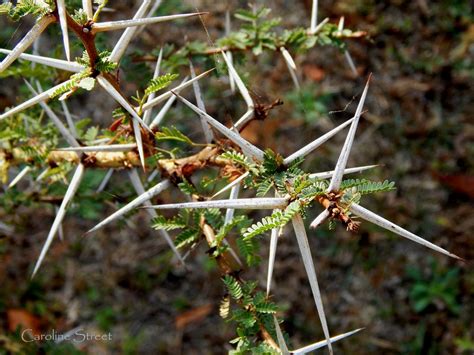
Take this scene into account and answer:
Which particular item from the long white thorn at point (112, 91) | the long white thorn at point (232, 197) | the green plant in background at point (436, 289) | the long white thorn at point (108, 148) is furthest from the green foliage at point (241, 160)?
the green plant in background at point (436, 289)

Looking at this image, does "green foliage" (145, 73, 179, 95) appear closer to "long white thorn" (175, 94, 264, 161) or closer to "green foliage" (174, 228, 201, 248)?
"long white thorn" (175, 94, 264, 161)

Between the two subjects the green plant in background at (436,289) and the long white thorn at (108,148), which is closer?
the long white thorn at (108,148)

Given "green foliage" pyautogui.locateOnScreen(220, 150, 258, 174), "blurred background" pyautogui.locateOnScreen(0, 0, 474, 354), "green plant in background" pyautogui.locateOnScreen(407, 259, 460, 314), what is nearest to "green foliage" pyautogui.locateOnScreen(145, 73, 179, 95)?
"green foliage" pyautogui.locateOnScreen(220, 150, 258, 174)

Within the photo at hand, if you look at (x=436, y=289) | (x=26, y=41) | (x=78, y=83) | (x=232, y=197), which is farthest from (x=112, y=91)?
(x=436, y=289)

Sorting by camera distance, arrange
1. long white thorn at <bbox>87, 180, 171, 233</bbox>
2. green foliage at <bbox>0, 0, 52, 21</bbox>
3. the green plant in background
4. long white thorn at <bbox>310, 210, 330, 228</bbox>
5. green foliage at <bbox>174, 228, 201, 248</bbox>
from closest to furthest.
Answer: long white thorn at <bbox>310, 210, 330, 228</bbox> → green foliage at <bbox>0, 0, 52, 21</bbox> → long white thorn at <bbox>87, 180, 171, 233</bbox> → green foliage at <bbox>174, 228, 201, 248</bbox> → the green plant in background

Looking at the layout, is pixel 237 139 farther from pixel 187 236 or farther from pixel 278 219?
pixel 187 236

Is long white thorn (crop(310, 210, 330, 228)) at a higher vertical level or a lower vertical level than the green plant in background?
higher

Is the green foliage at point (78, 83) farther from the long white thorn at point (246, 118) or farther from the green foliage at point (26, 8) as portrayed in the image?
the long white thorn at point (246, 118)

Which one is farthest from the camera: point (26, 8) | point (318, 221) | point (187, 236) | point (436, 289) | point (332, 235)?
point (332, 235)
